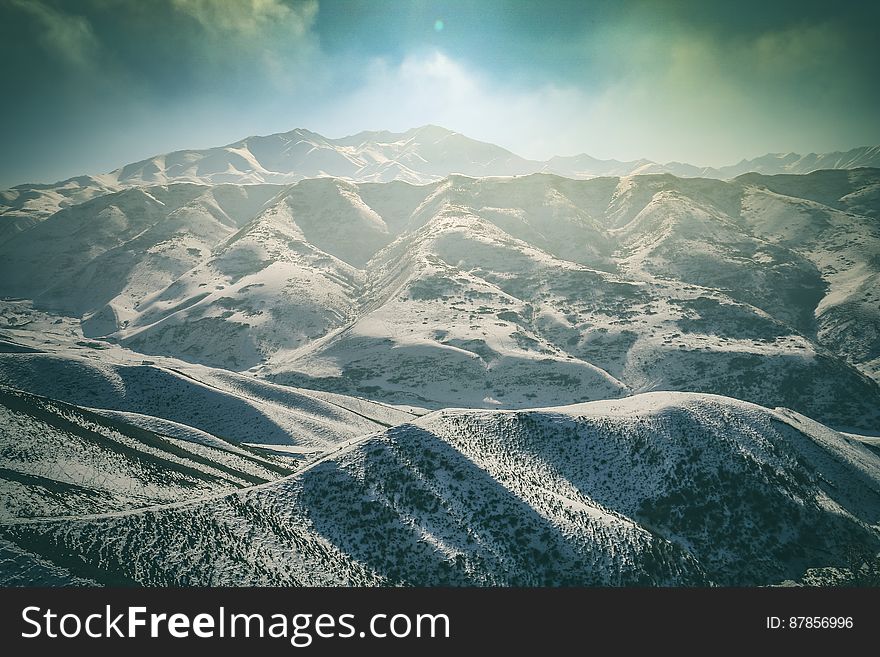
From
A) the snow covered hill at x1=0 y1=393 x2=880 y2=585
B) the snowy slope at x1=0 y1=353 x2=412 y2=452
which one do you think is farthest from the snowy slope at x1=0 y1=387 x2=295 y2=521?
the snowy slope at x1=0 y1=353 x2=412 y2=452

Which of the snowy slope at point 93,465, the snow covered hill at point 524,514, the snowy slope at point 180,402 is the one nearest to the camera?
the snow covered hill at point 524,514

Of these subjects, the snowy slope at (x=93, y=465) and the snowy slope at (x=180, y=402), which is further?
the snowy slope at (x=180, y=402)

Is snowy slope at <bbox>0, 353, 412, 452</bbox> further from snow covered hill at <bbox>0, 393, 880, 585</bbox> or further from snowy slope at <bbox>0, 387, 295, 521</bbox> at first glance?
snow covered hill at <bbox>0, 393, 880, 585</bbox>

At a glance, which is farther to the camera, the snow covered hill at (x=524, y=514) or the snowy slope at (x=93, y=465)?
the snowy slope at (x=93, y=465)

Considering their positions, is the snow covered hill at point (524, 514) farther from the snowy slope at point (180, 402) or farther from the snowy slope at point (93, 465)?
the snowy slope at point (180, 402)

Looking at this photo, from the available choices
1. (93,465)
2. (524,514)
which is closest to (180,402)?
(93,465)

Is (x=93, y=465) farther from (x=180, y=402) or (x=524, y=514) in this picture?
(x=524, y=514)

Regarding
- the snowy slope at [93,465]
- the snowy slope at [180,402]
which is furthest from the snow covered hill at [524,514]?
the snowy slope at [180,402]

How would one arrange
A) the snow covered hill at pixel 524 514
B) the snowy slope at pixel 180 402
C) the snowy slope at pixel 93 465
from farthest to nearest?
the snowy slope at pixel 180 402, the snowy slope at pixel 93 465, the snow covered hill at pixel 524 514

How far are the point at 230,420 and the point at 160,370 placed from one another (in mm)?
22043

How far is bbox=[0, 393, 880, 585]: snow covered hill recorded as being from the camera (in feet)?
120

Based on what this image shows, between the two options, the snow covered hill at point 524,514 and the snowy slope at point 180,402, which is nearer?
the snow covered hill at point 524,514

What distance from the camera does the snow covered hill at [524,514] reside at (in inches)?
1443

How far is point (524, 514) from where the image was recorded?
149 ft
